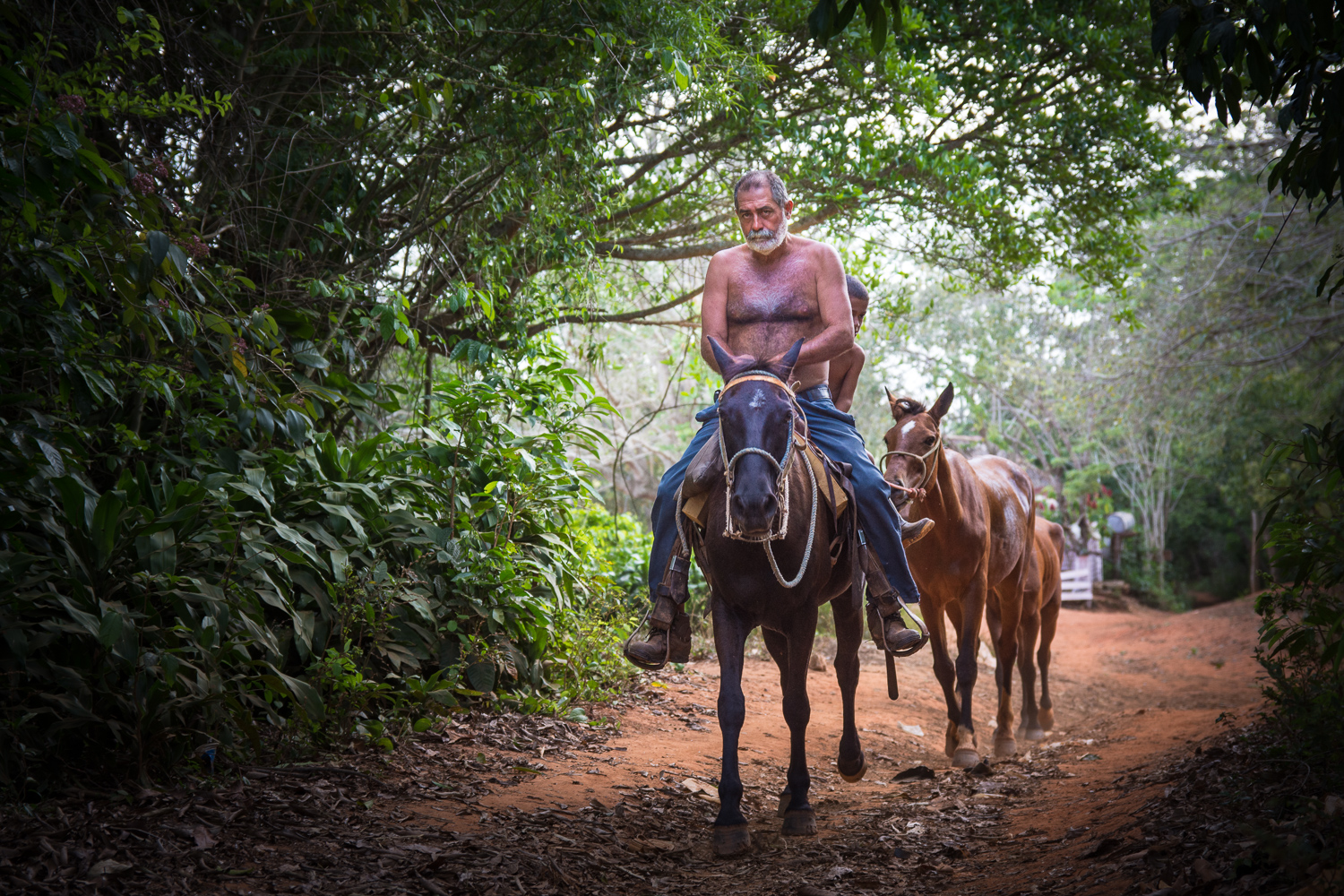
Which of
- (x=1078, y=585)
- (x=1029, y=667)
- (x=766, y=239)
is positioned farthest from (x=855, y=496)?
(x=1078, y=585)

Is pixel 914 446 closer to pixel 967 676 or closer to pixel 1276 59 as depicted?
pixel 967 676

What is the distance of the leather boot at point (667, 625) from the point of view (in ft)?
15.9

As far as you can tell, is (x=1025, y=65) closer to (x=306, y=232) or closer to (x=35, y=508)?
(x=306, y=232)

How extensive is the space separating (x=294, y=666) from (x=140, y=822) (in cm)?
182

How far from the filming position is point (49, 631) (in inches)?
154

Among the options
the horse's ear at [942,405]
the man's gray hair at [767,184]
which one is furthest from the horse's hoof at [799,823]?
the man's gray hair at [767,184]

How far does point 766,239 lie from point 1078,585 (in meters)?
24.3

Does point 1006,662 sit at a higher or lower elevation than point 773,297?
lower

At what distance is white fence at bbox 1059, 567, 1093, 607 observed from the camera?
2594 centimetres

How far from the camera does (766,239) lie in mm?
5395

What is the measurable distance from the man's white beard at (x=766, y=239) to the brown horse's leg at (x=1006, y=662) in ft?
15.8

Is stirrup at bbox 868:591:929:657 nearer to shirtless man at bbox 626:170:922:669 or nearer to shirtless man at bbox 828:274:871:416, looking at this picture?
shirtless man at bbox 626:170:922:669

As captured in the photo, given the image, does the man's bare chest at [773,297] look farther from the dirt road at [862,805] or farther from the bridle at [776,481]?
the dirt road at [862,805]

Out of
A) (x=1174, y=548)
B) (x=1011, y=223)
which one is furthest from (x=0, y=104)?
(x=1174, y=548)
